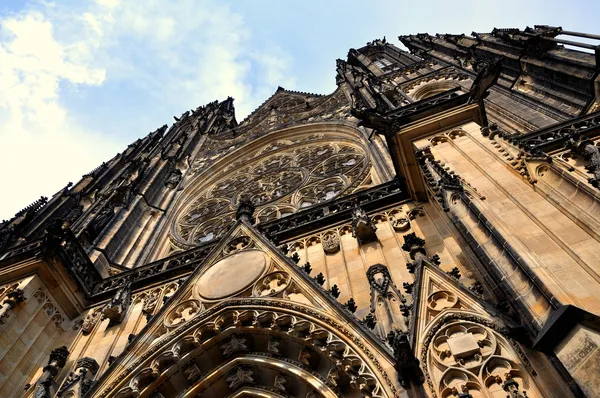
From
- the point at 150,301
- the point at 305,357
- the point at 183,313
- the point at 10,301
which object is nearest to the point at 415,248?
the point at 305,357

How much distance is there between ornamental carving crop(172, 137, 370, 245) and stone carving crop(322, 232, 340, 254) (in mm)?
3523

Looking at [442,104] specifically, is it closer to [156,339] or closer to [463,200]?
[463,200]

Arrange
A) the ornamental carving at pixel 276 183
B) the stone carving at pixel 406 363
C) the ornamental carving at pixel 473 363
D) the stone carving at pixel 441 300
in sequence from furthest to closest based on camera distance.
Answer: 1. the ornamental carving at pixel 276 183
2. the stone carving at pixel 441 300
3. the stone carving at pixel 406 363
4. the ornamental carving at pixel 473 363

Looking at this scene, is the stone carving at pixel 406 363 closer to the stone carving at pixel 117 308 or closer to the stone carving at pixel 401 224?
the stone carving at pixel 401 224

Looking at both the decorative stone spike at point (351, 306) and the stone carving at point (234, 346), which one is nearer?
the decorative stone spike at point (351, 306)

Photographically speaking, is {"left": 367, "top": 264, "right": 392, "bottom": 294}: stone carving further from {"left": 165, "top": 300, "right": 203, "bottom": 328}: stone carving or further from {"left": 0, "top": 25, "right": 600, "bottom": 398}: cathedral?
{"left": 165, "top": 300, "right": 203, "bottom": 328}: stone carving

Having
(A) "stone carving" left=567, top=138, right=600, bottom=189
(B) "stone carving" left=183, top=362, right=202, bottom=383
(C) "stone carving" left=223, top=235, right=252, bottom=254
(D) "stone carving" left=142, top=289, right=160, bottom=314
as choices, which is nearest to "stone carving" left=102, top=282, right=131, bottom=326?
(D) "stone carving" left=142, top=289, right=160, bottom=314

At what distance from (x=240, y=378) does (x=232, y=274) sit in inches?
70.4

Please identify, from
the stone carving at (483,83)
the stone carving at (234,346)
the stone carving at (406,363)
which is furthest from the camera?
the stone carving at (483,83)

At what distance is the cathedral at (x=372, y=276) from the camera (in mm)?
4660

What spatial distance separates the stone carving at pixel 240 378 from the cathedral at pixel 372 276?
29mm

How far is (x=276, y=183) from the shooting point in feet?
49.3

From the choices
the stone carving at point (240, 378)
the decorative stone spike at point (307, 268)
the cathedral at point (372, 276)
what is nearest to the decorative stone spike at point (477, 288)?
the cathedral at point (372, 276)

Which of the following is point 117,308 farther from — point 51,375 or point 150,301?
point 51,375
